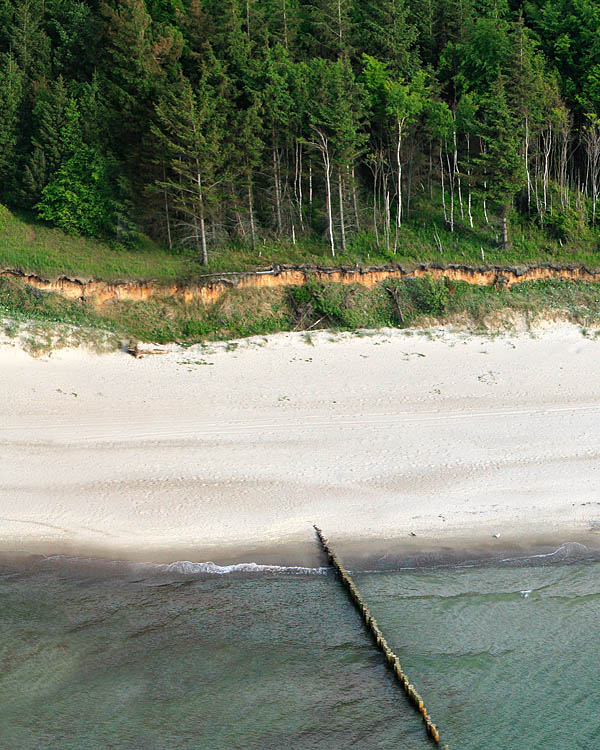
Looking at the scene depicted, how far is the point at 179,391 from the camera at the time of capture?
18.3 meters

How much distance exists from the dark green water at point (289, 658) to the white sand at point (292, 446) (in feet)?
3.44

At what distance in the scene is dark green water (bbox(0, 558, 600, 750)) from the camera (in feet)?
25.7

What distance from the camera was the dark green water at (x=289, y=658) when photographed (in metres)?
7.84

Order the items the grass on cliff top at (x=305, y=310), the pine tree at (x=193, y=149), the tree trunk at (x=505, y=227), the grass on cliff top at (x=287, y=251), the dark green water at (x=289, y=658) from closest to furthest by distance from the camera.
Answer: the dark green water at (x=289, y=658), the grass on cliff top at (x=305, y=310), the grass on cliff top at (x=287, y=251), the pine tree at (x=193, y=149), the tree trunk at (x=505, y=227)

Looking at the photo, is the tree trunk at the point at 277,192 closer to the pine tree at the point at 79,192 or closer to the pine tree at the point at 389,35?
the pine tree at the point at 79,192

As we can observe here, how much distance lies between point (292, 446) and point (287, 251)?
1451cm

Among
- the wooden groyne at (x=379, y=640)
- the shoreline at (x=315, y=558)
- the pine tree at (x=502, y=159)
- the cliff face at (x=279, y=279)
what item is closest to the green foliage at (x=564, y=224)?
the pine tree at (x=502, y=159)

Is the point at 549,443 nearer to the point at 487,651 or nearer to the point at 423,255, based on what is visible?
the point at 487,651

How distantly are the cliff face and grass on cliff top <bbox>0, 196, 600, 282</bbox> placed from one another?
0.46 meters

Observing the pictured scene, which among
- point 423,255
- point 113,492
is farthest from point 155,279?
point 113,492

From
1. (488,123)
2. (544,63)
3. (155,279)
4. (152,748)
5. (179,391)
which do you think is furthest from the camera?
(544,63)

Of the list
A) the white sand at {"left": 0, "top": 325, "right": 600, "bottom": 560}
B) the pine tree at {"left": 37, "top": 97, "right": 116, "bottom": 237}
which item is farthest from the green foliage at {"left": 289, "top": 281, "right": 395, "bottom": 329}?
the pine tree at {"left": 37, "top": 97, "right": 116, "bottom": 237}

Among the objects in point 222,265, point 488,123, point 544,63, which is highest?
point 544,63

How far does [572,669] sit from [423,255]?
70.6 ft
